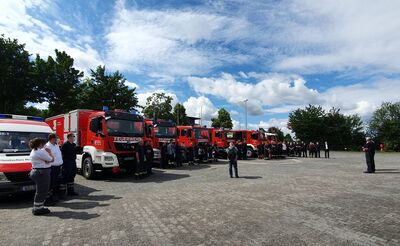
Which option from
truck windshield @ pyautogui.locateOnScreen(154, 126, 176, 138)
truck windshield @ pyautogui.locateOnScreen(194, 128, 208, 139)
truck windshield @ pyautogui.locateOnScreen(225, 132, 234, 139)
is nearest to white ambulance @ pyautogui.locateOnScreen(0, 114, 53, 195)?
truck windshield @ pyautogui.locateOnScreen(154, 126, 176, 138)

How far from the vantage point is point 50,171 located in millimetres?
7004

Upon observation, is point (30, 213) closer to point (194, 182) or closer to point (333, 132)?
point (194, 182)

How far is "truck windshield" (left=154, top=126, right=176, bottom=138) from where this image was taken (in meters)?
18.3

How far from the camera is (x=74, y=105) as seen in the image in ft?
111

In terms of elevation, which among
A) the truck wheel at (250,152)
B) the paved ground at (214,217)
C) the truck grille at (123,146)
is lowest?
the paved ground at (214,217)

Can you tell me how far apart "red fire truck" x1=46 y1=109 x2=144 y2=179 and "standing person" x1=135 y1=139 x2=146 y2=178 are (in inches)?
18.8

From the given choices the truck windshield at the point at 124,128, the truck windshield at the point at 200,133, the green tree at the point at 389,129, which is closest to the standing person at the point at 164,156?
the truck windshield at the point at 124,128

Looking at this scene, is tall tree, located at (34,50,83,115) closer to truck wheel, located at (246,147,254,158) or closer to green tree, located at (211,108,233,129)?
truck wheel, located at (246,147,254,158)

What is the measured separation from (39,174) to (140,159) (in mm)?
5806

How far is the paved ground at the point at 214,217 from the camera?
4.90 m

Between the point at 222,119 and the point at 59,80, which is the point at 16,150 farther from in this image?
the point at 222,119

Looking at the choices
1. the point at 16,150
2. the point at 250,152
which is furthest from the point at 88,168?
the point at 250,152

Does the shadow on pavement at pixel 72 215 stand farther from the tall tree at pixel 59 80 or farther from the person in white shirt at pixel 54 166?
the tall tree at pixel 59 80

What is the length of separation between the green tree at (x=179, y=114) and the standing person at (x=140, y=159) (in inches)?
2019
